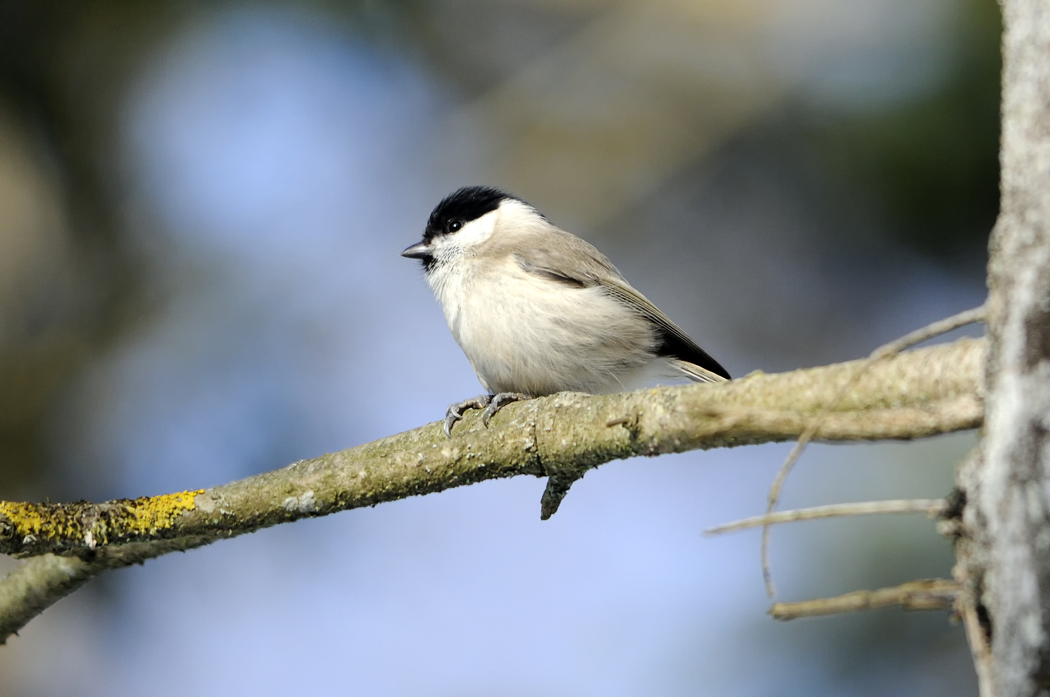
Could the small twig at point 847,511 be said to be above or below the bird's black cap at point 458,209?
below

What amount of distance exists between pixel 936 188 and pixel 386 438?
13.6 ft

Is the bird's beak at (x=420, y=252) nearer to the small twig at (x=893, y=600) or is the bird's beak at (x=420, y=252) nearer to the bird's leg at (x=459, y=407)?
the bird's leg at (x=459, y=407)

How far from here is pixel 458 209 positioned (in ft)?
15.3

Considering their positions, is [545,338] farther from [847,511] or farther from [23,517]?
[847,511]

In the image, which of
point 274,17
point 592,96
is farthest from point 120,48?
point 592,96

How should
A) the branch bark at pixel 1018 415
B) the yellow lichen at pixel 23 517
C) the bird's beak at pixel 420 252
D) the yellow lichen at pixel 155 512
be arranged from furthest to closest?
the bird's beak at pixel 420 252 < the yellow lichen at pixel 155 512 < the yellow lichen at pixel 23 517 < the branch bark at pixel 1018 415

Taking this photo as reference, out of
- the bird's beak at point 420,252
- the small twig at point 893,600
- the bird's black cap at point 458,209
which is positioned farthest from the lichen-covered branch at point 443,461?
the bird's black cap at point 458,209

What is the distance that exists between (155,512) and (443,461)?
936 mm

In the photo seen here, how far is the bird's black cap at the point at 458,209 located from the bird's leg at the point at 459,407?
1.36 m

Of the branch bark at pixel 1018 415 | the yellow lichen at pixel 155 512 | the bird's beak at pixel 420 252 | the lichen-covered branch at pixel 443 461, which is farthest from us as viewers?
the bird's beak at pixel 420 252

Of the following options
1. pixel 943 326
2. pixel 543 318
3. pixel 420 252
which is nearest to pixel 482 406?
pixel 543 318

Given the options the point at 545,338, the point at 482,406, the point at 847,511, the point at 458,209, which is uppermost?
the point at 458,209

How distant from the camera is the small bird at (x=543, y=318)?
149 inches

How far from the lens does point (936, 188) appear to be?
18.0 feet
